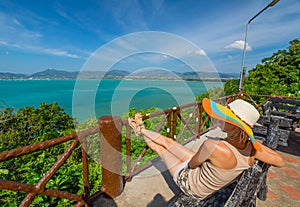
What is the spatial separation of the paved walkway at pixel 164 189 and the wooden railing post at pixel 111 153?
0.21 m

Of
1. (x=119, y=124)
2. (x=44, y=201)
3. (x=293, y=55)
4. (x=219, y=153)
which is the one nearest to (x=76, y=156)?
(x=44, y=201)

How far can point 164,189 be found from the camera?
2334mm

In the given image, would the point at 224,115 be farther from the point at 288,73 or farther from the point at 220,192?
the point at 288,73

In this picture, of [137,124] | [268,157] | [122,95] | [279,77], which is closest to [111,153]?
[137,124]

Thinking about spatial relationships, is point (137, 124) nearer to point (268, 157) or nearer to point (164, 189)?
Answer: point (164, 189)

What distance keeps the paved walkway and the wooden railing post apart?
0.68ft

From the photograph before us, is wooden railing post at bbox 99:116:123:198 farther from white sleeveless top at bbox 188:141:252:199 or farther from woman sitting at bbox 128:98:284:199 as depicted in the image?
white sleeveless top at bbox 188:141:252:199

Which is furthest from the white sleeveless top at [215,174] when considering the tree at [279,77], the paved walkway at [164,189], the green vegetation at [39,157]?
the tree at [279,77]

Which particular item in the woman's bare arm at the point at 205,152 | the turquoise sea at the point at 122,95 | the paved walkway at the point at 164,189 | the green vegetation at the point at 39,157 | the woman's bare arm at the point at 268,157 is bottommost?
the paved walkway at the point at 164,189

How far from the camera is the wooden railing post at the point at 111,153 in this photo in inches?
71.8

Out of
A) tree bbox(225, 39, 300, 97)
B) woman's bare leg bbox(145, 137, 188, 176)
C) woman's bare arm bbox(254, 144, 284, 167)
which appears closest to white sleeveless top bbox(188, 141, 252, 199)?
woman's bare arm bbox(254, 144, 284, 167)

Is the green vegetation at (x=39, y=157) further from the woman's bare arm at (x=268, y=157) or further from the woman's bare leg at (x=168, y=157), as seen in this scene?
the woman's bare arm at (x=268, y=157)

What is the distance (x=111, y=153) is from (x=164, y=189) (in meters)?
1.01

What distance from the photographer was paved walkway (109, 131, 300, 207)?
2.10 m
